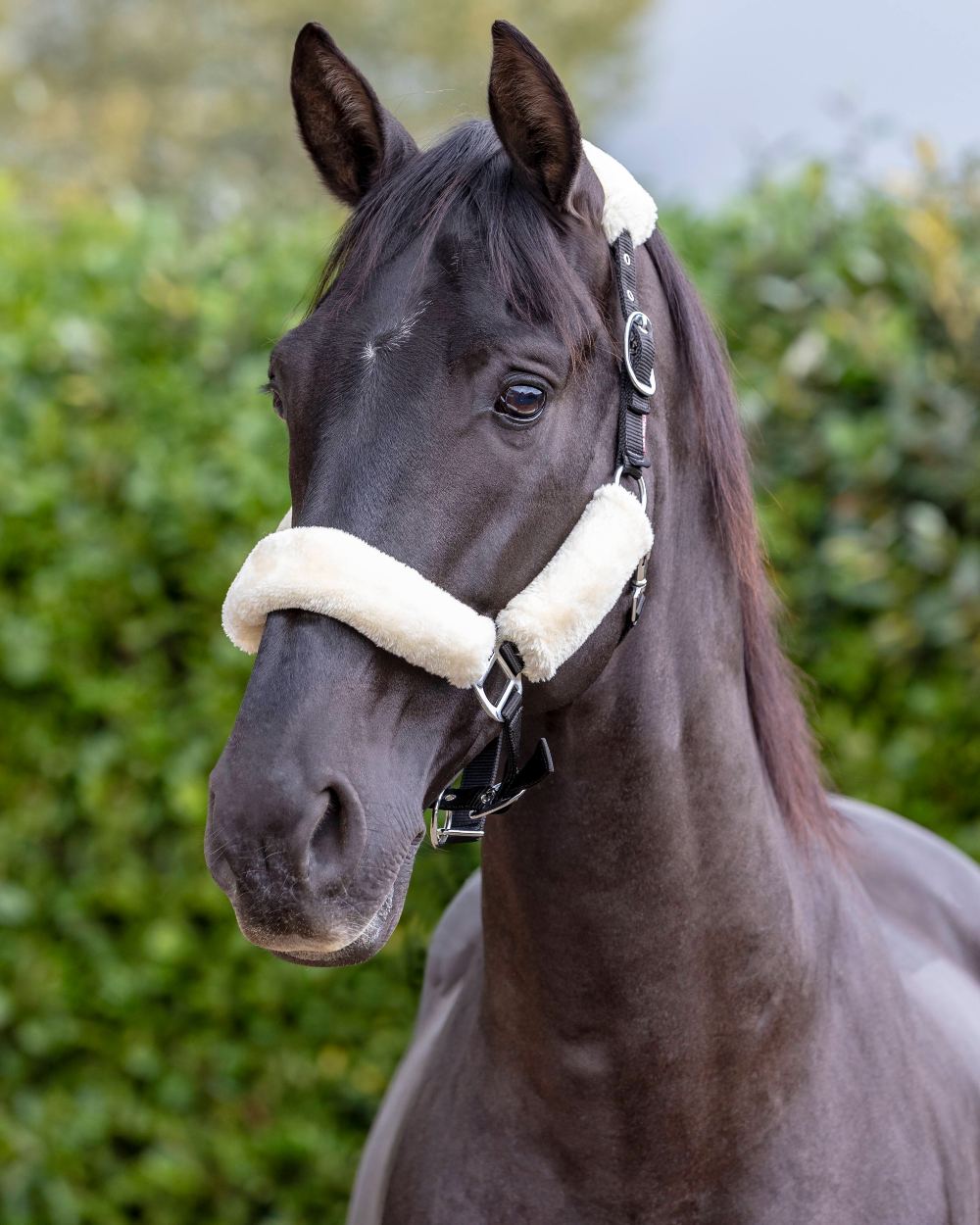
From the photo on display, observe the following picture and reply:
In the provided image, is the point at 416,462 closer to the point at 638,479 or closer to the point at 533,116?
the point at 638,479

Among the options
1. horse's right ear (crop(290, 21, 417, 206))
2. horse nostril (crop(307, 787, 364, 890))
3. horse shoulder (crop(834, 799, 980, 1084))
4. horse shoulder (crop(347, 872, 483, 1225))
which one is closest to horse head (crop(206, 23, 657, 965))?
horse nostril (crop(307, 787, 364, 890))

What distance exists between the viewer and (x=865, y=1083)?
1570 millimetres

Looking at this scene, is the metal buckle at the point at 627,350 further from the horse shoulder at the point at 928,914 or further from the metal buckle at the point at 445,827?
the horse shoulder at the point at 928,914

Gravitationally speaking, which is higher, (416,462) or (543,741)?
(416,462)

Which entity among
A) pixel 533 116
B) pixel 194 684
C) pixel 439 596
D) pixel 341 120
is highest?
pixel 341 120

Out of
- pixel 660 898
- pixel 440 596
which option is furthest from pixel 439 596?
pixel 660 898

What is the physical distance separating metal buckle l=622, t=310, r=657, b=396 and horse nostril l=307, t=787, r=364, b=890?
556 mm

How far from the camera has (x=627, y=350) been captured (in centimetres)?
139

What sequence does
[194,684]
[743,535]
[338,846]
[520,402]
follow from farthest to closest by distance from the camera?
[194,684] → [743,535] → [520,402] → [338,846]

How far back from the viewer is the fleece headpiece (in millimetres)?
1193

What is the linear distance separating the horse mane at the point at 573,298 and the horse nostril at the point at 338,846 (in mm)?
521

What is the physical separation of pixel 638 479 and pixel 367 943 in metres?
0.57

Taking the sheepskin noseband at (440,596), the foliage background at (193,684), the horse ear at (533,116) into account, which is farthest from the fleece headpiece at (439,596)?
the foliage background at (193,684)

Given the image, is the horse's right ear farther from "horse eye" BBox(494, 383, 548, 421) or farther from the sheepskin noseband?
the sheepskin noseband
